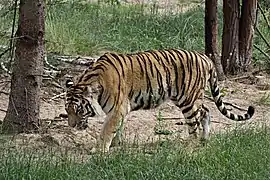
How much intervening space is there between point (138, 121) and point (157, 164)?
252 cm

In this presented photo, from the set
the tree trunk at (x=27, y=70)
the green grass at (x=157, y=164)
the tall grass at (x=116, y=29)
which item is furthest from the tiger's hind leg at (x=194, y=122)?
the tall grass at (x=116, y=29)

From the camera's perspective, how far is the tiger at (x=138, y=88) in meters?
6.46

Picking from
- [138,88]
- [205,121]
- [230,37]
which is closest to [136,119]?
[205,121]

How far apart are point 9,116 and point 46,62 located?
91.7 inches

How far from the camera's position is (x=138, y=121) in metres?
7.71

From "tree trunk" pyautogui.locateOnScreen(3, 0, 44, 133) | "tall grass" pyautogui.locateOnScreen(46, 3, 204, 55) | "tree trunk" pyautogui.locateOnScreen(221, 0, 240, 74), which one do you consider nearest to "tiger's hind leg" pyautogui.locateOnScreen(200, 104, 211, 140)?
"tree trunk" pyautogui.locateOnScreen(3, 0, 44, 133)

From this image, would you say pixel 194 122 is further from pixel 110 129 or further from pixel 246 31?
pixel 246 31

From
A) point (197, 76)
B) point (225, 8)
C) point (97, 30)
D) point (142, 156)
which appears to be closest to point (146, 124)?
point (197, 76)

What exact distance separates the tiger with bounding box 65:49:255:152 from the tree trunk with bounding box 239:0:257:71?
11.8ft

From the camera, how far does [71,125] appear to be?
21.3 feet

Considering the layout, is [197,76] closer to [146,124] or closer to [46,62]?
[146,124]

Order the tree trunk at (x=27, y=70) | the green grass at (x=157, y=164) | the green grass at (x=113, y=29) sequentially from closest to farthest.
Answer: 1. the green grass at (x=157, y=164)
2. the tree trunk at (x=27, y=70)
3. the green grass at (x=113, y=29)

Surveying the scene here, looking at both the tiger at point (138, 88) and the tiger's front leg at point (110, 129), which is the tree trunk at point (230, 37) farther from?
the tiger's front leg at point (110, 129)

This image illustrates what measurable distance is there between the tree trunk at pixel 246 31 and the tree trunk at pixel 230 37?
165 millimetres
